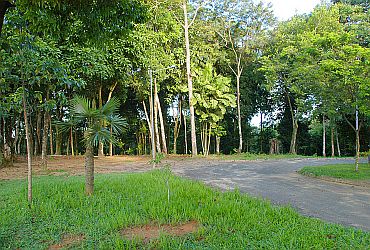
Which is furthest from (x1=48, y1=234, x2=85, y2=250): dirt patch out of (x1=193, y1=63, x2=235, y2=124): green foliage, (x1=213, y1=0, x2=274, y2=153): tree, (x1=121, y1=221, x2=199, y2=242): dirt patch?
(x1=213, y1=0, x2=274, y2=153): tree

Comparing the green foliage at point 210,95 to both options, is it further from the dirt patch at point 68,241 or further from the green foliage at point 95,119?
the dirt patch at point 68,241

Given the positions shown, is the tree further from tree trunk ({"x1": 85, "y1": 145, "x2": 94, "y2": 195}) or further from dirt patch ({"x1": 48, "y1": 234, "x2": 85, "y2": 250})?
dirt patch ({"x1": 48, "y1": 234, "x2": 85, "y2": 250})

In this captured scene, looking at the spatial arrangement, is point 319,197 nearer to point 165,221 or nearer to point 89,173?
point 165,221

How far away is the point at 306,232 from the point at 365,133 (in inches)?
1162

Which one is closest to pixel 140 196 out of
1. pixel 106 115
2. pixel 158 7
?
pixel 106 115

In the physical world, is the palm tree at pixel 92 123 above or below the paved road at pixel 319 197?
above

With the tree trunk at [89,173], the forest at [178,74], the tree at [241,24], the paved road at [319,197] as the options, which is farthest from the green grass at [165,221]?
the tree at [241,24]

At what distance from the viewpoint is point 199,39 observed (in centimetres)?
2675

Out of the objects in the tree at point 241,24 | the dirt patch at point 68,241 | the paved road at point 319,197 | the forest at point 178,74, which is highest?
the tree at point 241,24

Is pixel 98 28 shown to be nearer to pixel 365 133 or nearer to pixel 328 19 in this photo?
pixel 328 19

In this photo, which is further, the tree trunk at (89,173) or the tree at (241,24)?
the tree at (241,24)

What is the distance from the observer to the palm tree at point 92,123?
7823 mm

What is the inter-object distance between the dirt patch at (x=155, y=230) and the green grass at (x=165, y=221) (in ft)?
0.43

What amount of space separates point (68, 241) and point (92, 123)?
354 centimetres
